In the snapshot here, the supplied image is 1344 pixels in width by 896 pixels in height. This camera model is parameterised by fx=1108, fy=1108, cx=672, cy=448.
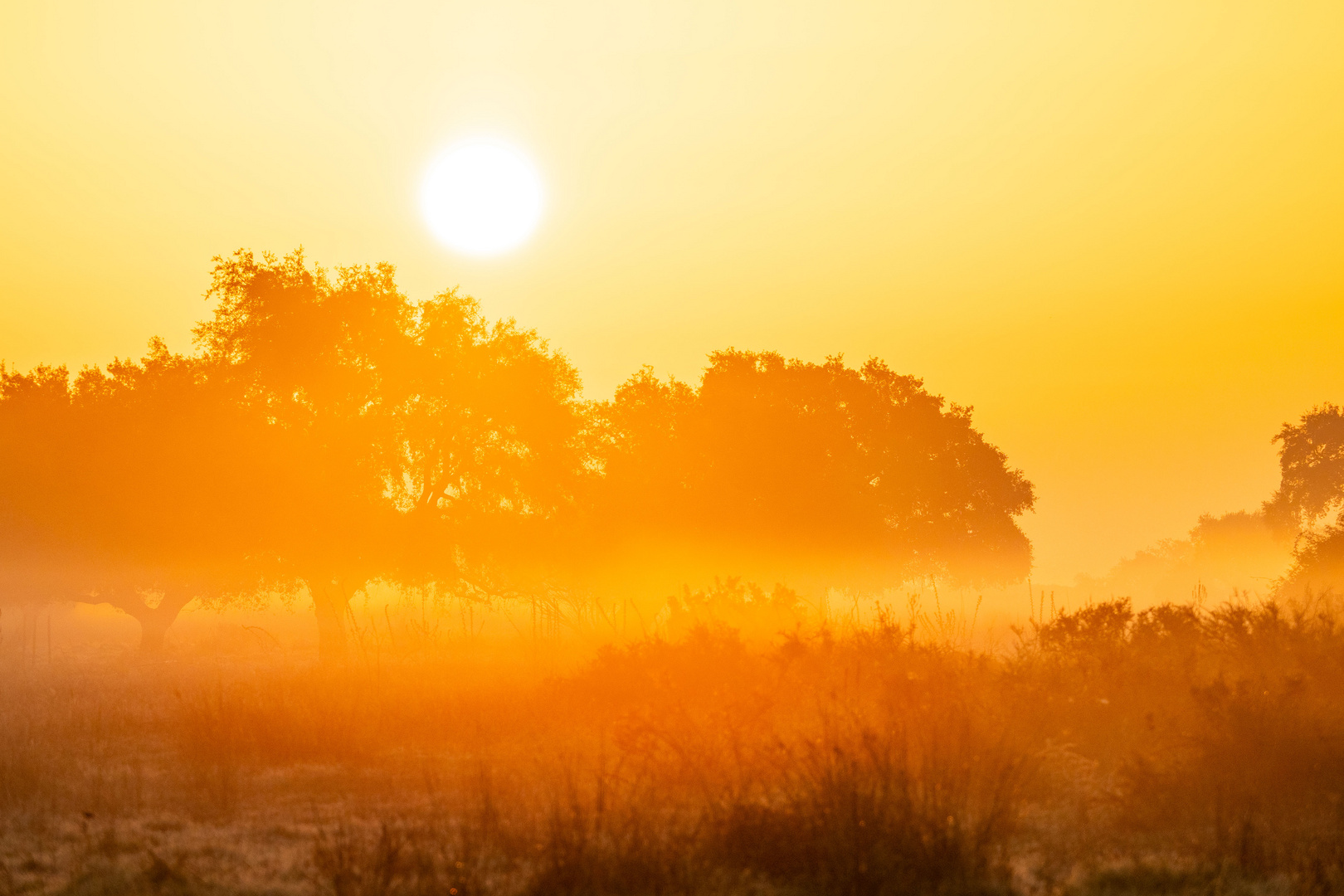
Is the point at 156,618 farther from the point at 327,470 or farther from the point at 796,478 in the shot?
the point at 796,478

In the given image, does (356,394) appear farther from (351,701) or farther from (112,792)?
(112,792)

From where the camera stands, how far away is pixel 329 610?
29891 millimetres

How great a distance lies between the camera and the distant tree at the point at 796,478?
3428 centimetres

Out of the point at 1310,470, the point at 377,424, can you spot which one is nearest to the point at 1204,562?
the point at 1310,470

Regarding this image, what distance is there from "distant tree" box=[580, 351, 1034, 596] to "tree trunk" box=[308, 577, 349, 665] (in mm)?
7388

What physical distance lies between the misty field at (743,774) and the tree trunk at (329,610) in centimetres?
1093

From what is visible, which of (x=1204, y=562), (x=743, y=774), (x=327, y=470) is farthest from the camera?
(x=1204, y=562)

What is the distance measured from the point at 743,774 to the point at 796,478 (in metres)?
25.2

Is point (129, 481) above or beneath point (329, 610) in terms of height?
above

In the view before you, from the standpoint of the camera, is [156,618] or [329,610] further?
[156,618]

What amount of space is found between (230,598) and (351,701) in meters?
18.5

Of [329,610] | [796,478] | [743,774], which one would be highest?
[796,478]

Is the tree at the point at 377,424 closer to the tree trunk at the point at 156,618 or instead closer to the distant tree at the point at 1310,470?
the tree trunk at the point at 156,618

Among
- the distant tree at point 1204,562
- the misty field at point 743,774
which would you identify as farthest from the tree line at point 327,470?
the distant tree at point 1204,562
